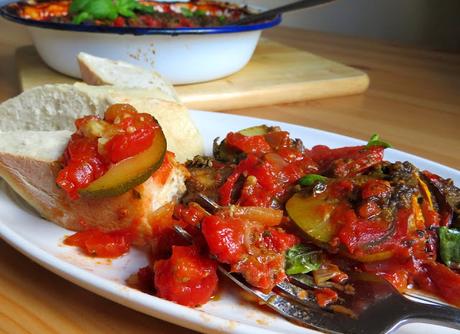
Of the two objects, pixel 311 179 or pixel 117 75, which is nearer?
pixel 311 179

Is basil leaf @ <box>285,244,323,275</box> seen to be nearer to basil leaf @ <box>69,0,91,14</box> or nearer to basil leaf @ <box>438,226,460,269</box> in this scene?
basil leaf @ <box>438,226,460,269</box>

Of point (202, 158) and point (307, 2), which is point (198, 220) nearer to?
point (202, 158)

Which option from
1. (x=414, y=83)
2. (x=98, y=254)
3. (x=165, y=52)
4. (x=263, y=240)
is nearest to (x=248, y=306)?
(x=263, y=240)

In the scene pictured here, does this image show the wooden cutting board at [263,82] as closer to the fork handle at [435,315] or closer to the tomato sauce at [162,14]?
the tomato sauce at [162,14]

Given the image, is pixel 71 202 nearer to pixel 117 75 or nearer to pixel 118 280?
pixel 118 280

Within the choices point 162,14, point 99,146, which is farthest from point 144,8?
point 99,146

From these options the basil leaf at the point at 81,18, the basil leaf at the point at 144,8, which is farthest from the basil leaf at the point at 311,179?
the basil leaf at the point at 144,8

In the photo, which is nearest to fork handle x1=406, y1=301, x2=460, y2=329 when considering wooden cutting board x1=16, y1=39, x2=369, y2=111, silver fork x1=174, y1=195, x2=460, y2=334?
silver fork x1=174, y1=195, x2=460, y2=334
